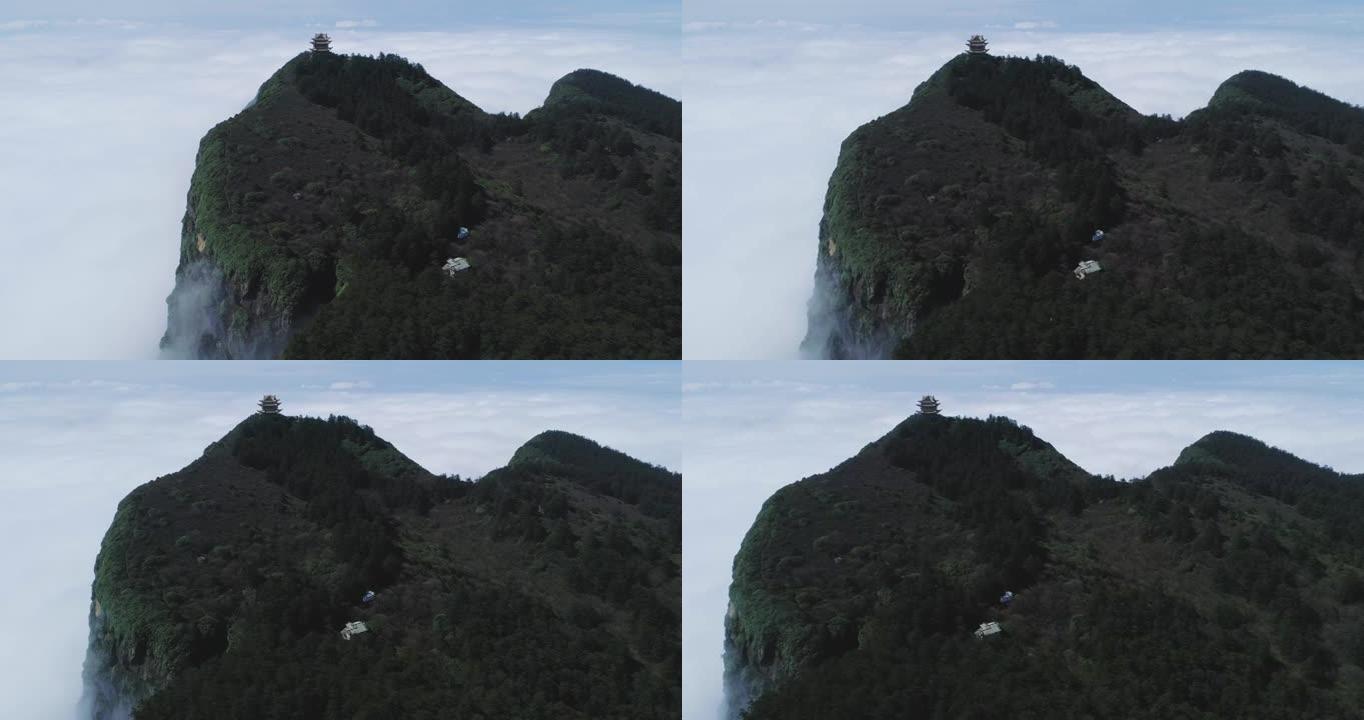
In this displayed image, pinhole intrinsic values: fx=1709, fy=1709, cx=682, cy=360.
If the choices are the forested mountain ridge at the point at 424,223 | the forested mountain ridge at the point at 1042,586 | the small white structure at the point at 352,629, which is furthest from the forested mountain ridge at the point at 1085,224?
the small white structure at the point at 352,629

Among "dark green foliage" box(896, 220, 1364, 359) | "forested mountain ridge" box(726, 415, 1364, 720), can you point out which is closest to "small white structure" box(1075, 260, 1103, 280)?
"dark green foliage" box(896, 220, 1364, 359)

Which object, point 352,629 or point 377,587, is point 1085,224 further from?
point 352,629

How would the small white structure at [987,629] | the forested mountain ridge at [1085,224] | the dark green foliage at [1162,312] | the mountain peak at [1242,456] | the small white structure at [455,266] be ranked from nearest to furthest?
the dark green foliage at [1162,312] → the forested mountain ridge at [1085,224] → the small white structure at [987,629] → the small white structure at [455,266] → the mountain peak at [1242,456]

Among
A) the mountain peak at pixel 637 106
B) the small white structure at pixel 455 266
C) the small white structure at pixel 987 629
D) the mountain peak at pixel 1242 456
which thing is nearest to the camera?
the small white structure at pixel 987 629

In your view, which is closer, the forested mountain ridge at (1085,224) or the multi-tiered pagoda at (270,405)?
the forested mountain ridge at (1085,224)

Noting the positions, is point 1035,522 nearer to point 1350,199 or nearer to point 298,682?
point 1350,199

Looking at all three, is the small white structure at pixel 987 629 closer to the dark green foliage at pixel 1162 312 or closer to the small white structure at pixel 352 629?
the dark green foliage at pixel 1162 312
